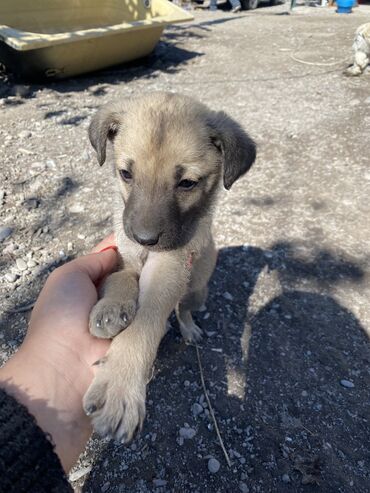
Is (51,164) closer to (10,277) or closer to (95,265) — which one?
(10,277)

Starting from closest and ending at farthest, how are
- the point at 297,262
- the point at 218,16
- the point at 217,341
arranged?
the point at 217,341 → the point at 297,262 → the point at 218,16

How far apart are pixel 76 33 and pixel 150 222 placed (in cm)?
617

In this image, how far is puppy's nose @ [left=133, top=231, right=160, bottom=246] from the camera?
233 centimetres

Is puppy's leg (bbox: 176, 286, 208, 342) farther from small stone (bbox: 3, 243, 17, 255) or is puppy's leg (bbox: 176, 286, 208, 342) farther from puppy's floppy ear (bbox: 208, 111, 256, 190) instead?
small stone (bbox: 3, 243, 17, 255)

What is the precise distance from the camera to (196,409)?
9.70ft

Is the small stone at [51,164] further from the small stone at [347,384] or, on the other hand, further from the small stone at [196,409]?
the small stone at [347,384]

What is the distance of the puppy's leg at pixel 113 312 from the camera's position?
213cm

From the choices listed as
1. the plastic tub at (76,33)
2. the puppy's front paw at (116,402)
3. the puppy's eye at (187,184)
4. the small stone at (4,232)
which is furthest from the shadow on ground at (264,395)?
the plastic tub at (76,33)

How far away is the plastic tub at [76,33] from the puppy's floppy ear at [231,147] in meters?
5.09

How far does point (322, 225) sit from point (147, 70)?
5876 mm

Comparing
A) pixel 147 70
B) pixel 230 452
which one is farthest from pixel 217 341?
pixel 147 70

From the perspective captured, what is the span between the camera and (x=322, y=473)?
8.49 ft

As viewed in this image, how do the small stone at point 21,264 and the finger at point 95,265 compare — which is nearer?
the finger at point 95,265

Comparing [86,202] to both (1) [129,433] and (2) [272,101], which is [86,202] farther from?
(2) [272,101]
